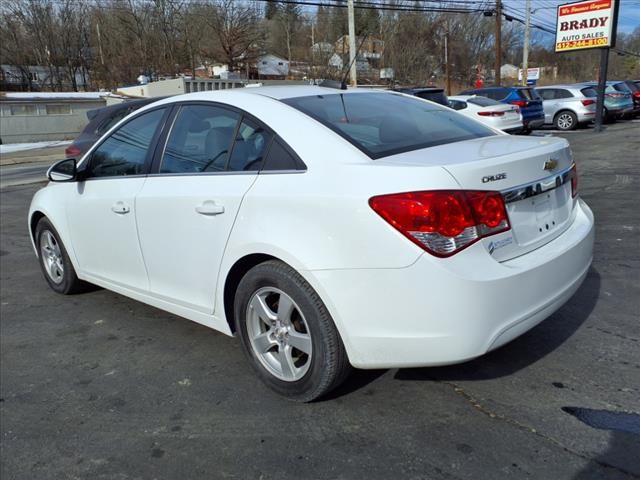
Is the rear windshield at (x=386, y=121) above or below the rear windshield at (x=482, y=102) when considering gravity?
above

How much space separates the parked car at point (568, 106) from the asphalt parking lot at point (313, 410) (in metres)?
17.9

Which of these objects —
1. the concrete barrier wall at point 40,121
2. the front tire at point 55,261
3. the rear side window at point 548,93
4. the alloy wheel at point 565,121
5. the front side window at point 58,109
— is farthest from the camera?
the front side window at point 58,109

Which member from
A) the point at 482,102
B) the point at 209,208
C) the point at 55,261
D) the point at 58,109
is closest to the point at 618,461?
the point at 209,208

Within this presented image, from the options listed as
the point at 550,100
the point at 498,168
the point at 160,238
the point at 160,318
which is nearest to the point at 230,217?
the point at 160,238

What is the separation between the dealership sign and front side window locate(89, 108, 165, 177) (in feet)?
66.5

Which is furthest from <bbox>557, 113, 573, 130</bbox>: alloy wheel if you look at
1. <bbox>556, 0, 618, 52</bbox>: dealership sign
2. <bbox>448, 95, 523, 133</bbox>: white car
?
<bbox>448, 95, 523, 133</bbox>: white car

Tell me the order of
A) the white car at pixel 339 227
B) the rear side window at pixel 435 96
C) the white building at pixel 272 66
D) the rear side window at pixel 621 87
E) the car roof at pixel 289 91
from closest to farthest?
the white car at pixel 339 227 → the car roof at pixel 289 91 → the rear side window at pixel 435 96 → the rear side window at pixel 621 87 → the white building at pixel 272 66

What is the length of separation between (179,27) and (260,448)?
165ft

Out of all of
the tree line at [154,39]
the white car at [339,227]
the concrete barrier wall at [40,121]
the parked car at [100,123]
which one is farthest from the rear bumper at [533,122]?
the tree line at [154,39]

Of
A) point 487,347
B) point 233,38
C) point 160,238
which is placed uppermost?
point 233,38

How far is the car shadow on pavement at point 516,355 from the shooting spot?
3141mm

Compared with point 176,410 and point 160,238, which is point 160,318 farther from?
point 176,410

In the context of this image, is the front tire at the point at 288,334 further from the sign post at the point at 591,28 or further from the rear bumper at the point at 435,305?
the sign post at the point at 591,28

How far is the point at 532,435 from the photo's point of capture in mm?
2562
